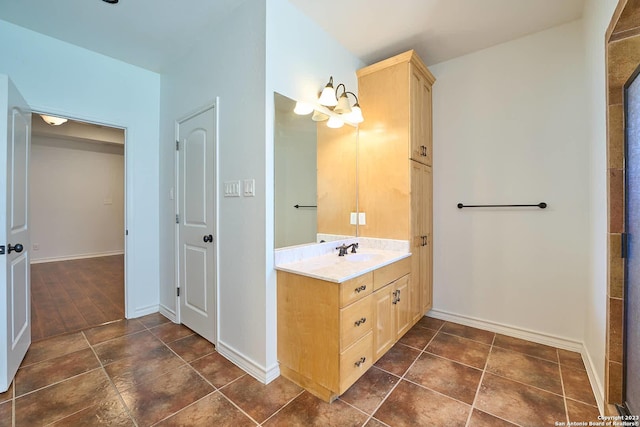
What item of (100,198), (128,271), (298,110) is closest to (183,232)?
(128,271)

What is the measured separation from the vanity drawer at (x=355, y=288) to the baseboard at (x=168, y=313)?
1968 millimetres

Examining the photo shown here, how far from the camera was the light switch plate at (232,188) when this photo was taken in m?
2.01

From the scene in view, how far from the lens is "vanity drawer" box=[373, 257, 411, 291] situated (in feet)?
6.16

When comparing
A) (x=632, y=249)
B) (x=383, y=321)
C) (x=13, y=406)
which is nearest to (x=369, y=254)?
(x=383, y=321)

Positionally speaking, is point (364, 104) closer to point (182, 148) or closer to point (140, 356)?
point (182, 148)

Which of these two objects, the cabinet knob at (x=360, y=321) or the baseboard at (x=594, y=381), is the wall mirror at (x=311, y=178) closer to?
the cabinet knob at (x=360, y=321)

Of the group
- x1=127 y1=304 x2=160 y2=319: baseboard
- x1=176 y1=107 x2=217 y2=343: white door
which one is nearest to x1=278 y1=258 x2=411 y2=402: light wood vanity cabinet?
x1=176 y1=107 x2=217 y2=343: white door

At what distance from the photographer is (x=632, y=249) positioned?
4.35 feet

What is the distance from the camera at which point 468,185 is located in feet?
8.57

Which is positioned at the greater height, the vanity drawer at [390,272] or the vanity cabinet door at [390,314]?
the vanity drawer at [390,272]

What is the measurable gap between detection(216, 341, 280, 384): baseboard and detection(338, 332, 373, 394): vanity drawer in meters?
0.52

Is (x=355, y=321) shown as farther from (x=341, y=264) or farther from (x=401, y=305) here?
(x=401, y=305)

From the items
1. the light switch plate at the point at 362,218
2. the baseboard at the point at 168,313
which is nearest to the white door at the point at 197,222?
the baseboard at the point at 168,313

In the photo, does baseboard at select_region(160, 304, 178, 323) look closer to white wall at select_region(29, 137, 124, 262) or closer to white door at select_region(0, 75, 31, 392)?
white door at select_region(0, 75, 31, 392)
